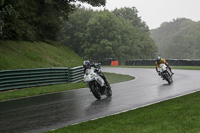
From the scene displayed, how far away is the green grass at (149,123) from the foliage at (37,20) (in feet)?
57.3

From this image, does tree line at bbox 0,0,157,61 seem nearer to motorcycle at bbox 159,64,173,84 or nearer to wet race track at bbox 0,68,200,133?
wet race track at bbox 0,68,200,133

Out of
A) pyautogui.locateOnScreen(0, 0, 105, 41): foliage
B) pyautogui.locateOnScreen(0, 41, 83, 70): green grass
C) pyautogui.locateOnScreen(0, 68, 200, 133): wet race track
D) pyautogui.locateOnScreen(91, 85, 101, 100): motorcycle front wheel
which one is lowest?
pyautogui.locateOnScreen(0, 68, 200, 133): wet race track

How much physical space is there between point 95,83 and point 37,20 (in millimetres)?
17920

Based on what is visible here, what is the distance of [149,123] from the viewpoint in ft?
21.4

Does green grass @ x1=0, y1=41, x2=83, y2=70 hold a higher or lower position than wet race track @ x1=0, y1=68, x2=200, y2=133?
higher

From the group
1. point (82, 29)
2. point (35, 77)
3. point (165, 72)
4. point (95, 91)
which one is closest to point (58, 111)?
point (95, 91)

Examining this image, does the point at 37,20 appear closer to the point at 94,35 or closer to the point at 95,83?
the point at 95,83

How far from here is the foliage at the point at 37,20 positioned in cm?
2384

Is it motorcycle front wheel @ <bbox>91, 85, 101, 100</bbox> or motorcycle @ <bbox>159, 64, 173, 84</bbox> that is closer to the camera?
motorcycle front wheel @ <bbox>91, 85, 101, 100</bbox>

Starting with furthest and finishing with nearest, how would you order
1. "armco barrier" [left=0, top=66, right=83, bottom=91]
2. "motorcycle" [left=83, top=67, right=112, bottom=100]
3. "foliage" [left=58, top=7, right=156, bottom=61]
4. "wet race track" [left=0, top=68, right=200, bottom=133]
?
"foliage" [left=58, top=7, right=156, bottom=61], "armco barrier" [left=0, top=66, right=83, bottom=91], "motorcycle" [left=83, top=67, right=112, bottom=100], "wet race track" [left=0, top=68, right=200, bottom=133]

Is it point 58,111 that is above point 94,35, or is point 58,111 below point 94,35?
below

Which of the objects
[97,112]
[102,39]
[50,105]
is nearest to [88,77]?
[50,105]

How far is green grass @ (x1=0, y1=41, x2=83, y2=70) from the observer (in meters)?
20.1

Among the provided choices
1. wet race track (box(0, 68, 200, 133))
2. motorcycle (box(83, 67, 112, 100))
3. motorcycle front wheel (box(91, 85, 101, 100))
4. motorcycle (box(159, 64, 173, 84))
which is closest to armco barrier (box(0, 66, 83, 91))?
wet race track (box(0, 68, 200, 133))
